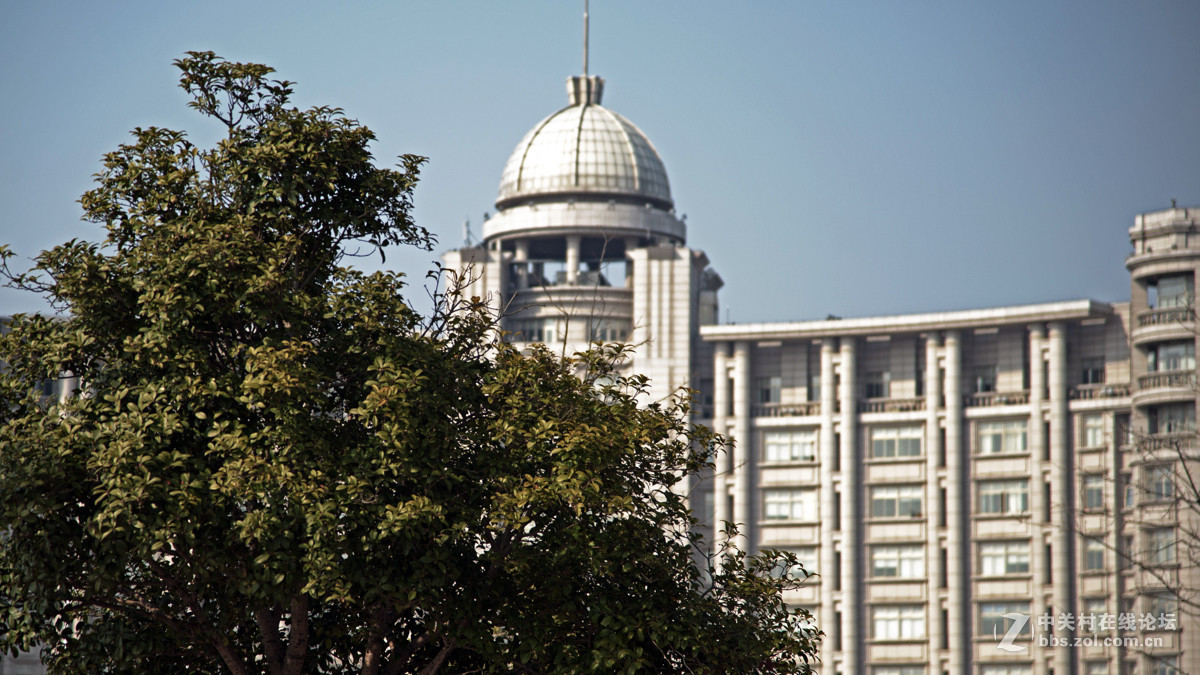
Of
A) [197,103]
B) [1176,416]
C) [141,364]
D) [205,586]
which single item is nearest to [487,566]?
[205,586]

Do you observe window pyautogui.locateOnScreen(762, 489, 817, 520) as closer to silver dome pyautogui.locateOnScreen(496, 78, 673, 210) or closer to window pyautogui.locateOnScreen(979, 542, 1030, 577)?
window pyautogui.locateOnScreen(979, 542, 1030, 577)

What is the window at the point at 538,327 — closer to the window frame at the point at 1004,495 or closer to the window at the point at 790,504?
the window at the point at 790,504

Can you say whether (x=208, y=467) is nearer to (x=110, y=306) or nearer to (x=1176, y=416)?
(x=110, y=306)

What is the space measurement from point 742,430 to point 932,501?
39.9ft

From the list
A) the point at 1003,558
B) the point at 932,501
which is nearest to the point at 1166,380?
the point at 1003,558

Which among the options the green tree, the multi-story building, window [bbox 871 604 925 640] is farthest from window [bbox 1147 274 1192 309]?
the green tree

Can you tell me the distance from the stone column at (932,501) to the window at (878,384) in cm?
223

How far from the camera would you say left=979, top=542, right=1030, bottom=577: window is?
91.0 meters

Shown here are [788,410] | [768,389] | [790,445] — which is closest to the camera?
[790,445]

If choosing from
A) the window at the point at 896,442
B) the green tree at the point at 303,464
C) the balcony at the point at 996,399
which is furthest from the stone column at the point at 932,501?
the green tree at the point at 303,464

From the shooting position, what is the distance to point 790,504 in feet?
316

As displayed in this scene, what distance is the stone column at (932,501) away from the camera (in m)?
91.4

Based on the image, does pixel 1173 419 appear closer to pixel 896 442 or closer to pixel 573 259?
pixel 896 442

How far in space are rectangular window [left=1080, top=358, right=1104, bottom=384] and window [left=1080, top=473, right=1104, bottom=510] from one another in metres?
5.59
